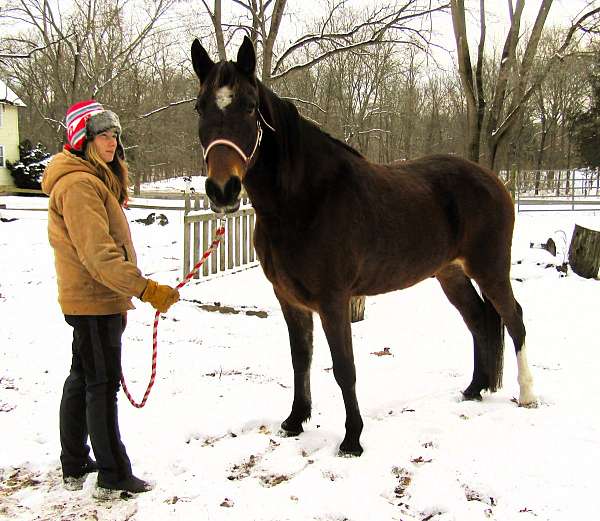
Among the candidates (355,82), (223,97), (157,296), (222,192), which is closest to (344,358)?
(157,296)

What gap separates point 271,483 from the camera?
2.70m

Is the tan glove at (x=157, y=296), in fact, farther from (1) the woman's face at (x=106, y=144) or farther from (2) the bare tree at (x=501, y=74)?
(2) the bare tree at (x=501, y=74)

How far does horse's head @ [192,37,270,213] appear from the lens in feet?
7.89

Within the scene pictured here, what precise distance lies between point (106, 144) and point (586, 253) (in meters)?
7.69

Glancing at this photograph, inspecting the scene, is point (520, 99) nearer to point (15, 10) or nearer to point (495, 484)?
point (495, 484)

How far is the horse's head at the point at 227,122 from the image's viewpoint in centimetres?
241

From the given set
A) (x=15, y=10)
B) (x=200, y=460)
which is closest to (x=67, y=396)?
(x=200, y=460)

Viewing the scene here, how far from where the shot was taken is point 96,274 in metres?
2.44

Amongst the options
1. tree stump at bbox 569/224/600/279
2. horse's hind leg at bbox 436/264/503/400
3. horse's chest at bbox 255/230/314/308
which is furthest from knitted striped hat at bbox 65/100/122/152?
tree stump at bbox 569/224/600/279

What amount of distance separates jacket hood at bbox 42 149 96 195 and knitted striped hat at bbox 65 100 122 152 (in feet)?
0.31

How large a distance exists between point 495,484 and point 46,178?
2.78 m

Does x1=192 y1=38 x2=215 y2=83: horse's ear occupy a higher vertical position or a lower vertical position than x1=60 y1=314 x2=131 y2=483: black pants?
higher

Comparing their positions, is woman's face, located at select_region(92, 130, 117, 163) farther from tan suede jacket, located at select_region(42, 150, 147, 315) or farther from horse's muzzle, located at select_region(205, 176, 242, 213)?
horse's muzzle, located at select_region(205, 176, 242, 213)

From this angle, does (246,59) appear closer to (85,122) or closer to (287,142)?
(287,142)
